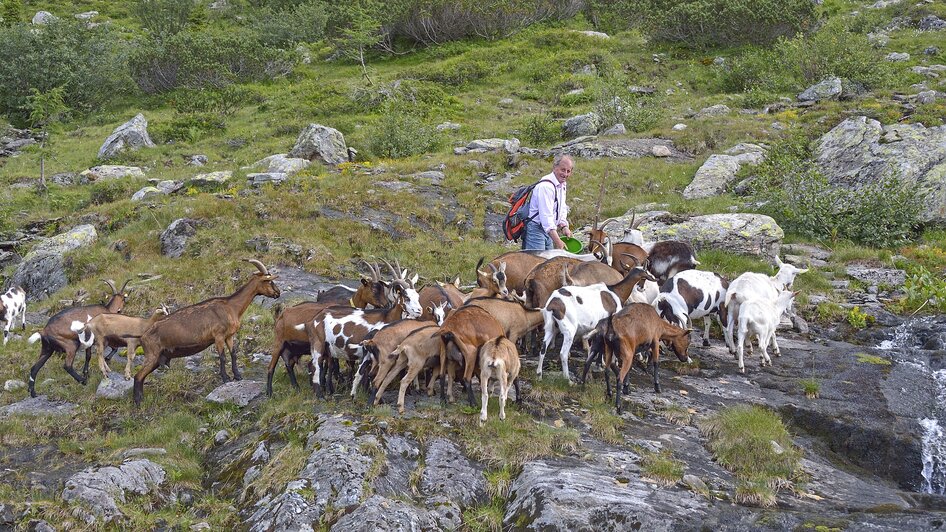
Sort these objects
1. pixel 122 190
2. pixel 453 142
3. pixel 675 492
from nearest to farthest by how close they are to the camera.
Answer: pixel 675 492, pixel 122 190, pixel 453 142

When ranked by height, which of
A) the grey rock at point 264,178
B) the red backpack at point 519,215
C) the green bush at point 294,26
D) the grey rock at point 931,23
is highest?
the green bush at point 294,26

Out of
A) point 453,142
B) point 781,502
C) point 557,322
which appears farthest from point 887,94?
point 781,502

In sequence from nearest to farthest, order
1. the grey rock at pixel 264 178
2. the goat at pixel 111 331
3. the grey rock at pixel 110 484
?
the grey rock at pixel 110 484 → the goat at pixel 111 331 → the grey rock at pixel 264 178

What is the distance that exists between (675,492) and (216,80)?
3400 centimetres

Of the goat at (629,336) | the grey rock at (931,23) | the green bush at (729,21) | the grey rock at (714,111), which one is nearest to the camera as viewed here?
the goat at (629,336)

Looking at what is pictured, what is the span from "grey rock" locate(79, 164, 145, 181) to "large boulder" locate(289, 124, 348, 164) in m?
5.20

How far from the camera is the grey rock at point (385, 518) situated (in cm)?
688

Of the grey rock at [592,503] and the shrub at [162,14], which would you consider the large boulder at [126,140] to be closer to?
the shrub at [162,14]

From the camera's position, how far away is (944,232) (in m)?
17.0

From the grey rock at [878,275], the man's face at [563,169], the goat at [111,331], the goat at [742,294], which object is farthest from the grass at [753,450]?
the goat at [111,331]

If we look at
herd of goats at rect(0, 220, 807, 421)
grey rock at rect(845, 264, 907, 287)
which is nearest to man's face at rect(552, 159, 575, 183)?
herd of goats at rect(0, 220, 807, 421)

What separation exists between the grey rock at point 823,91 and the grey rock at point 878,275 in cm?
1368

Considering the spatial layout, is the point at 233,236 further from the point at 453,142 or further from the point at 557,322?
the point at 453,142

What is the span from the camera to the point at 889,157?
19.1 m
